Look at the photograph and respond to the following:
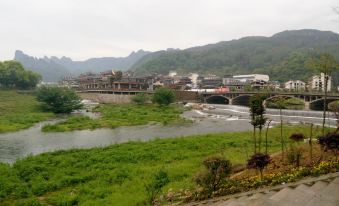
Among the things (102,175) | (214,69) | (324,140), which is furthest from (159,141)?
(214,69)

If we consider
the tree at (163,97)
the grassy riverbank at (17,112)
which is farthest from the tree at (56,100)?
the tree at (163,97)

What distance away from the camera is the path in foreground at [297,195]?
314 inches

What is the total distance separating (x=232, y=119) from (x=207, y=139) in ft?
70.5

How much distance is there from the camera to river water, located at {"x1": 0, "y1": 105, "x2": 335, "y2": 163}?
27969mm

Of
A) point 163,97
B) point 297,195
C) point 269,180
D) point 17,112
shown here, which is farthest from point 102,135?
point 163,97

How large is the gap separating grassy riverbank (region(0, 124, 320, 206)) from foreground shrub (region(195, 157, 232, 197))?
2.94 m

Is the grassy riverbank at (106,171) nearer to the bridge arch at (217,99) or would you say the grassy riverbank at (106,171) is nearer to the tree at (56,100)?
the tree at (56,100)

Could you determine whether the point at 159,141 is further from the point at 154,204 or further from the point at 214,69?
the point at 214,69

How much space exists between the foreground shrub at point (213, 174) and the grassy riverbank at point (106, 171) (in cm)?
294

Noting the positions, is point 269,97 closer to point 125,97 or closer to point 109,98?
point 125,97

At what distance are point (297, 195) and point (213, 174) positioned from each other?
307 cm

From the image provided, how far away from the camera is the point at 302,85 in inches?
3605

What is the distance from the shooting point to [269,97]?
166 ft

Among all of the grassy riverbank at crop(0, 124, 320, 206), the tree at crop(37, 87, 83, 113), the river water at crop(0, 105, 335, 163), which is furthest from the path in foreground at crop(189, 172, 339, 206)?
the tree at crop(37, 87, 83, 113)
